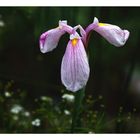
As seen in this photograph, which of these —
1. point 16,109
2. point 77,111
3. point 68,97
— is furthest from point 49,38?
point 16,109

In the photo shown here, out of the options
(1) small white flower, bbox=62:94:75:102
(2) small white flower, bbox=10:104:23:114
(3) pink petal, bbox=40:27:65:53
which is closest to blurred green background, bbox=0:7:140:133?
(2) small white flower, bbox=10:104:23:114

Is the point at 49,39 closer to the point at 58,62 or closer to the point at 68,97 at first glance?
the point at 68,97

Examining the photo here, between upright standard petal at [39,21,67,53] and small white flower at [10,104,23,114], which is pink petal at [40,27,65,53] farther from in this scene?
small white flower at [10,104,23,114]

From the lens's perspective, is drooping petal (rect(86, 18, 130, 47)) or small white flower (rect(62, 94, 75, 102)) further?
small white flower (rect(62, 94, 75, 102))

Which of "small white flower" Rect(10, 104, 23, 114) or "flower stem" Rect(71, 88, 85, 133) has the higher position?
"flower stem" Rect(71, 88, 85, 133)

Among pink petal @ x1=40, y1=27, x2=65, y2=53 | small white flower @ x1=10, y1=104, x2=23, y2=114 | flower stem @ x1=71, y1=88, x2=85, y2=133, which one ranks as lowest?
small white flower @ x1=10, y1=104, x2=23, y2=114

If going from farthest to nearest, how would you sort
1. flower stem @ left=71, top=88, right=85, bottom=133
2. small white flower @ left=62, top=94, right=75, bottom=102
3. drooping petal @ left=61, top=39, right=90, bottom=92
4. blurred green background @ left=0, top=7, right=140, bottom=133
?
blurred green background @ left=0, top=7, right=140, bottom=133 → small white flower @ left=62, top=94, right=75, bottom=102 → flower stem @ left=71, top=88, right=85, bottom=133 → drooping petal @ left=61, top=39, right=90, bottom=92
